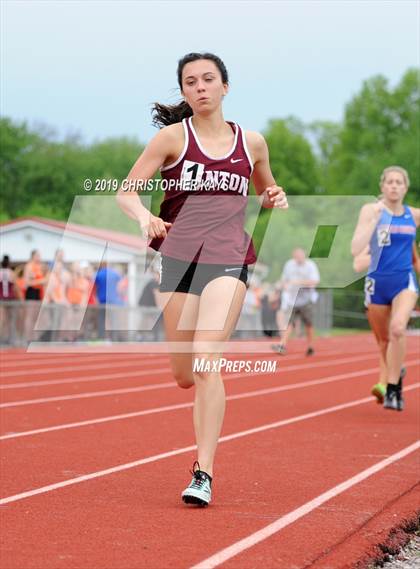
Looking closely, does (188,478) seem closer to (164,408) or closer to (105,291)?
(164,408)

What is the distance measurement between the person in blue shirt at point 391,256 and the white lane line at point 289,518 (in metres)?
2.45

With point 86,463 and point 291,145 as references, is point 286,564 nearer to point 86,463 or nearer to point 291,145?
point 86,463

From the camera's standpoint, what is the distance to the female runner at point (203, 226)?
235 inches

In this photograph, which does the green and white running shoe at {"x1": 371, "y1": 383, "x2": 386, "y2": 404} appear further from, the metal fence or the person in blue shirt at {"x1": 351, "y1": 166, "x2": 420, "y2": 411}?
the metal fence

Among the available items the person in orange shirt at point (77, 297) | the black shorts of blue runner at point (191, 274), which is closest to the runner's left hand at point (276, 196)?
the black shorts of blue runner at point (191, 274)

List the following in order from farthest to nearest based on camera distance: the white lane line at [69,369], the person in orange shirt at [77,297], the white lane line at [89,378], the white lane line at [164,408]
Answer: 1. the person in orange shirt at [77,297]
2. the white lane line at [69,369]
3. the white lane line at [89,378]
4. the white lane line at [164,408]

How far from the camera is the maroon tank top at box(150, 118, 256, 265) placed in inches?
235

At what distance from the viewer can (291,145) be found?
8338cm

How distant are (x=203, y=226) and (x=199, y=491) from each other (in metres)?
1.30

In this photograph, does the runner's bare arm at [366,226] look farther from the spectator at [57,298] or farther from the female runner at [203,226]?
the spectator at [57,298]

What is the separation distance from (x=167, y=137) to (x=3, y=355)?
1338 centimetres

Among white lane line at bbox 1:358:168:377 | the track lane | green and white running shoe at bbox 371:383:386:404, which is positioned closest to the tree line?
white lane line at bbox 1:358:168:377

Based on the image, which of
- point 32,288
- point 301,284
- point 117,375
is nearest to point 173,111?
point 117,375

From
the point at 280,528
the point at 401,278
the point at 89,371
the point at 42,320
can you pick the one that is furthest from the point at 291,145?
the point at 280,528
